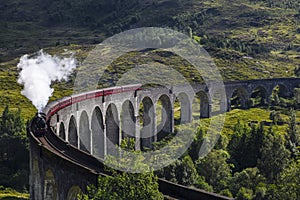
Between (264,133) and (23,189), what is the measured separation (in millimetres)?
27346

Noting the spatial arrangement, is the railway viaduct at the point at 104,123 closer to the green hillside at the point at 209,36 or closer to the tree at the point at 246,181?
the tree at the point at 246,181

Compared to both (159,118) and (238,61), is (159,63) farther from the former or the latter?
Result: (159,118)

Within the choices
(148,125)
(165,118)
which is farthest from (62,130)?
(165,118)

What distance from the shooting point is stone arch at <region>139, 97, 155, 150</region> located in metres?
64.0

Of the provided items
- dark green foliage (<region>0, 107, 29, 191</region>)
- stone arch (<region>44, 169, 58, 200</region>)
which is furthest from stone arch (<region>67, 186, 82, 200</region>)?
dark green foliage (<region>0, 107, 29, 191</region>)

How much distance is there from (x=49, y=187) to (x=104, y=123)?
25.7 meters

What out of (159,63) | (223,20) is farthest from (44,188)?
(223,20)

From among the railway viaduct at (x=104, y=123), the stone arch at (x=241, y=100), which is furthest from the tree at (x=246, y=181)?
the stone arch at (x=241, y=100)

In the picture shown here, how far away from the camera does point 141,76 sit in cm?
10950

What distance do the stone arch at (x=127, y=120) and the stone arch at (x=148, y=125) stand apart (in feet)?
10.9

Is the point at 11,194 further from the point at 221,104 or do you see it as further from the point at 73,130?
the point at 221,104

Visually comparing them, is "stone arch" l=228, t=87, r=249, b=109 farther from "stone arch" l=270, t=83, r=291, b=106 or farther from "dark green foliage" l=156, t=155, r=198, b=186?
"dark green foliage" l=156, t=155, r=198, b=186

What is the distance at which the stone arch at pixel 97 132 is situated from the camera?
178ft

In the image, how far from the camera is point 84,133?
51.7 meters
